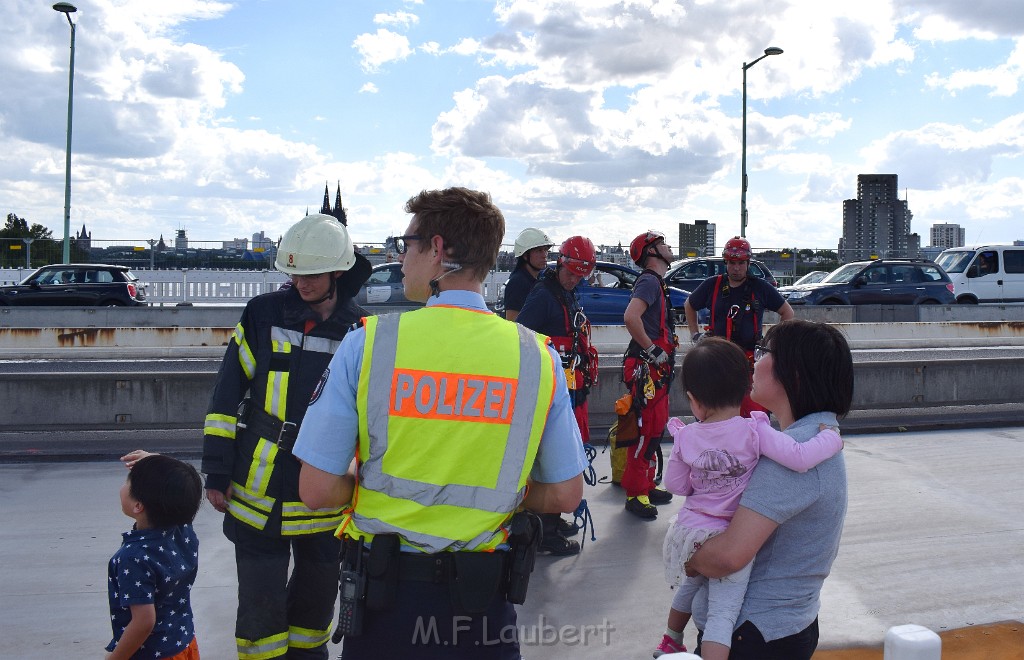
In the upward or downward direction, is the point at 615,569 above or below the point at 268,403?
below

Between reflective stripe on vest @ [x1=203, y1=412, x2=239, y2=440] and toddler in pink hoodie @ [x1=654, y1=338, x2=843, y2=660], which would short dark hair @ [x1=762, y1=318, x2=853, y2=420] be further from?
reflective stripe on vest @ [x1=203, y1=412, x2=239, y2=440]

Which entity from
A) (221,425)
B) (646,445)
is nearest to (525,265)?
(646,445)

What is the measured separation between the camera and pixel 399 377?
2162mm

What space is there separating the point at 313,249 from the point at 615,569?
9.23 ft

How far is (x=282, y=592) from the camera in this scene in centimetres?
332

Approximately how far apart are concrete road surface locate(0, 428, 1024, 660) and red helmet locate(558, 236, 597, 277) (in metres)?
1.74

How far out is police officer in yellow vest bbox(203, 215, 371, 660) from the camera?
10.8ft

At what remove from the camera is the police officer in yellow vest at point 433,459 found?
2170mm

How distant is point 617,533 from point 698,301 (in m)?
1.96

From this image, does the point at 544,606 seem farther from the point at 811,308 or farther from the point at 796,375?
the point at 811,308

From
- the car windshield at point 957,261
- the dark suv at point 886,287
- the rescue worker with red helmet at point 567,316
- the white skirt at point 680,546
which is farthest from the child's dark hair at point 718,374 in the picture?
the car windshield at point 957,261

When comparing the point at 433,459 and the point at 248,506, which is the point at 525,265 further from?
the point at 433,459

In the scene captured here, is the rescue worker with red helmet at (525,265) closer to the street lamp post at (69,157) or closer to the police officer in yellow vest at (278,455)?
the police officer in yellow vest at (278,455)

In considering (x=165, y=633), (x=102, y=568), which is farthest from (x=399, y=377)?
(x=102, y=568)
